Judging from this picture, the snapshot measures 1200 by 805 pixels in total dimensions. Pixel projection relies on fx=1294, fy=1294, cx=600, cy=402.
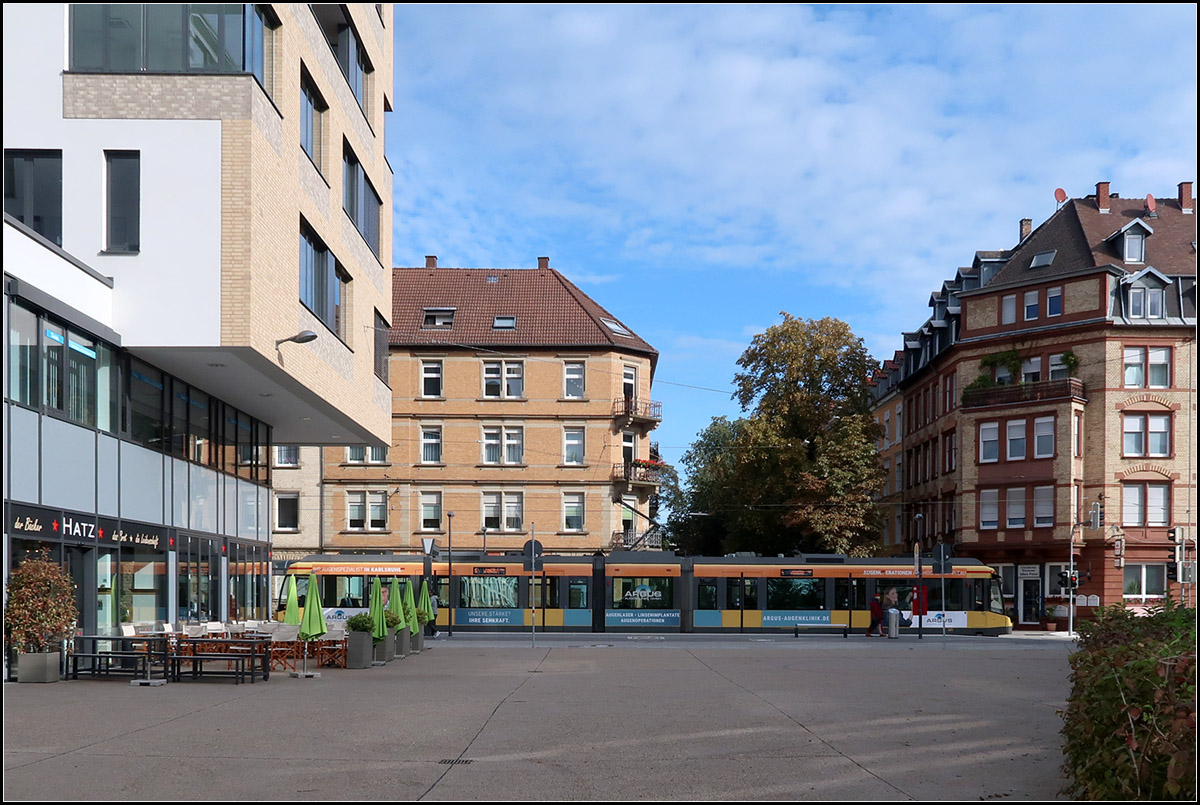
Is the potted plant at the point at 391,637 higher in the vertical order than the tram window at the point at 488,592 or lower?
higher

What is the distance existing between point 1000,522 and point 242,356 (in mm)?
39534

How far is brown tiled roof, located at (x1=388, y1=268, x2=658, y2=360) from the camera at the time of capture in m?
60.1

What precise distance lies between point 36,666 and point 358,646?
19.3 ft

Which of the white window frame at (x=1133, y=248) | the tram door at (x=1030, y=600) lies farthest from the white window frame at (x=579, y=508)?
the white window frame at (x=1133, y=248)

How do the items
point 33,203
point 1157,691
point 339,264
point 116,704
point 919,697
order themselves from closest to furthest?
point 1157,691, point 116,704, point 919,697, point 33,203, point 339,264

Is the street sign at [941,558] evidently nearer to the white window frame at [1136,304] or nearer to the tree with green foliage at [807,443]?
the tree with green foliage at [807,443]

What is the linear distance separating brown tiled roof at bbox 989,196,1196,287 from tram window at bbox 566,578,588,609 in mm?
24945

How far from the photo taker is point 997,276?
56906 millimetres

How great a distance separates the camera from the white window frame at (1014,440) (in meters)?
54.3

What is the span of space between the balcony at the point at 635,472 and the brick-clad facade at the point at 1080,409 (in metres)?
13.7

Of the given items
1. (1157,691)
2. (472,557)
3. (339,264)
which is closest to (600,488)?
(472,557)

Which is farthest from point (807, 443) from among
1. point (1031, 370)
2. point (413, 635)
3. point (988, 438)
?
point (413, 635)

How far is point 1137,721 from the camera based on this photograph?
A: 7.88m

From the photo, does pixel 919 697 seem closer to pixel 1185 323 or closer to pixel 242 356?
pixel 242 356
